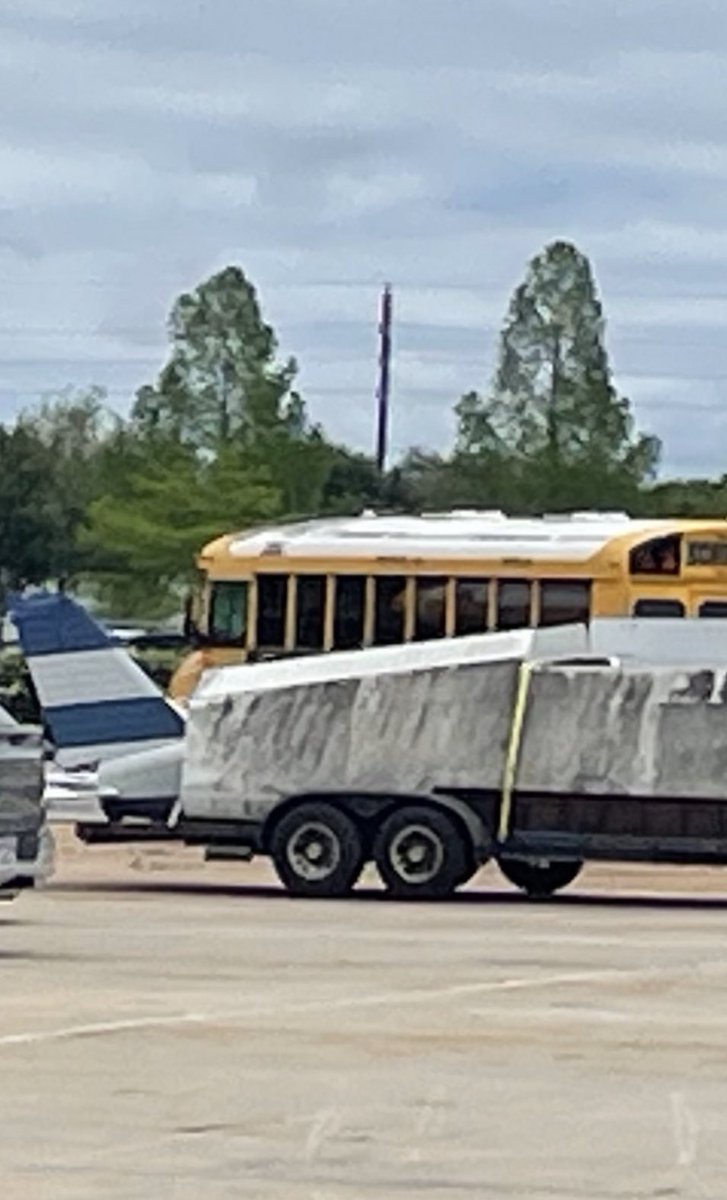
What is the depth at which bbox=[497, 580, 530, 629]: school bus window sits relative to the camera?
38312 millimetres

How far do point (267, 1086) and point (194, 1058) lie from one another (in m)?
1.13

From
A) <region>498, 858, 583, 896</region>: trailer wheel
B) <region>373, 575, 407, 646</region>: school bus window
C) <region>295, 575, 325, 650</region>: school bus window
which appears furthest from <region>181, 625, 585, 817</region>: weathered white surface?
<region>295, 575, 325, 650</region>: school bus window

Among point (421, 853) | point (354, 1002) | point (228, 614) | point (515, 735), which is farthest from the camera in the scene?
point (228, 614)

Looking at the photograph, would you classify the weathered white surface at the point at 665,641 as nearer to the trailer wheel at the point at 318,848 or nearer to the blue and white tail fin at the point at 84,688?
the trailer wheel at the point at 318,848

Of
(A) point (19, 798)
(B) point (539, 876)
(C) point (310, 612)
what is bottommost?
(B) point (539, 876)

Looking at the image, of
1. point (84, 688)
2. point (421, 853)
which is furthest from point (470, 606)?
point (421, 853)

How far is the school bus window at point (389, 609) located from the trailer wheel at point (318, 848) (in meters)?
7.33

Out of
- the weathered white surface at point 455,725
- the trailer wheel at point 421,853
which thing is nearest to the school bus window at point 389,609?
the weathered white surface at point 455,725

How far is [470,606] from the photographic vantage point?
38500mm

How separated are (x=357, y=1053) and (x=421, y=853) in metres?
13.2

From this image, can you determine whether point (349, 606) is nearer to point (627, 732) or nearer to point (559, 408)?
point (627, 732)

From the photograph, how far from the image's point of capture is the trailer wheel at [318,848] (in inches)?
1231

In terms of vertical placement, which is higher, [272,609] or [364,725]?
[272,609]

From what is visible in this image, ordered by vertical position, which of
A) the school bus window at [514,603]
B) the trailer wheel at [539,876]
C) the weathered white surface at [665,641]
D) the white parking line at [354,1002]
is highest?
the weathered white surface at [665,641]
